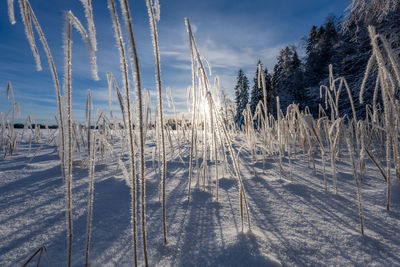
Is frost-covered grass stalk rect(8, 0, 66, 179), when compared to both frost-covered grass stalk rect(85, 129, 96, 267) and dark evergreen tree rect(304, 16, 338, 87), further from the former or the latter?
dark evergreen tree rect(304, 16, 338, 87)

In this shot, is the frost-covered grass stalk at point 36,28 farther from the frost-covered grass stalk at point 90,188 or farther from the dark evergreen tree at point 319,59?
the dark evergreen tree at point 319,59

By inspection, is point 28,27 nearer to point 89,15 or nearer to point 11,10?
point 11,10

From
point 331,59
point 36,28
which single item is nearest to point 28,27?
point 36,28

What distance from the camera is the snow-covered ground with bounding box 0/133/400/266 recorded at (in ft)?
1.49

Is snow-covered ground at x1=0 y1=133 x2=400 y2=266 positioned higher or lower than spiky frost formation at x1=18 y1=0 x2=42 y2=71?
lower

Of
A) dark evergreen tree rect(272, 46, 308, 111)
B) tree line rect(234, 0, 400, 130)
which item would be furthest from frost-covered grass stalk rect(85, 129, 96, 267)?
dark evergreen tree rect(272, 46, 308, 111)

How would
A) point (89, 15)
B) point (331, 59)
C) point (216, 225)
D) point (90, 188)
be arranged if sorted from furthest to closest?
point (331, 59) → point (216, 225) → point (90, 188) → point (89, 15)

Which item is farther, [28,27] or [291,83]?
[291,83]

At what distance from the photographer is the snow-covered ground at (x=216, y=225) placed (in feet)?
1.49

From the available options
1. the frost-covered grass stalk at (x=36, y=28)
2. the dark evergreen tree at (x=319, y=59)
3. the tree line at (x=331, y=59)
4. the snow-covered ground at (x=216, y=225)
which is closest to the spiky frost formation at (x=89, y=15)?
the frost-covered grass stalk at (x=36, y=28)

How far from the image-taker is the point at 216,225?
0.60 meters

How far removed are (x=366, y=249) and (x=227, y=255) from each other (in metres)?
0.35

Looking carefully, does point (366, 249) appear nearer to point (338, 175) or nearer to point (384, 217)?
point (384, 217)

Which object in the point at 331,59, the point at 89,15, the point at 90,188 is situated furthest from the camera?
the point at 331,59
